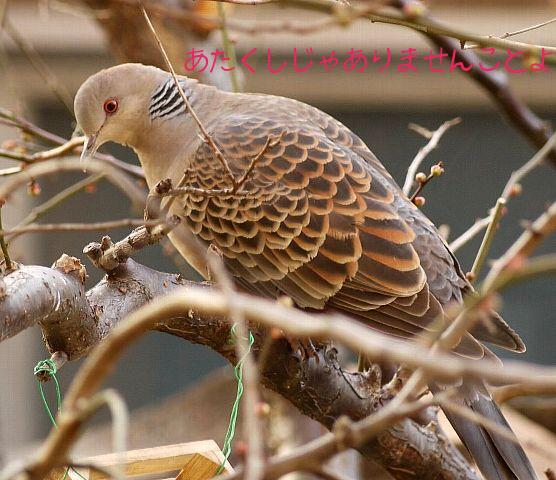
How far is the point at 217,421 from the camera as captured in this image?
137 inches

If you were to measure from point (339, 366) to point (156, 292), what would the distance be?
527 mm

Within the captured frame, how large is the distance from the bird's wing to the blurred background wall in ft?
11.1

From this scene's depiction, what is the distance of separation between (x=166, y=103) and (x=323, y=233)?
661 mm

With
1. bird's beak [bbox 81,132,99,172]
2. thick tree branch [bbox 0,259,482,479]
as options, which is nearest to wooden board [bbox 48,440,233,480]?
thick tree branch [bbox 0,259,482,479]

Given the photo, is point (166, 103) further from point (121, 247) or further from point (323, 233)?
point (121, 247)

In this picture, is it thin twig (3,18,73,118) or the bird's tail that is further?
thin twig (3,18,73,118)

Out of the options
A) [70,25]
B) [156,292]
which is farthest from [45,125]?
[156,292]

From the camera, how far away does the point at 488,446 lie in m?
2.01

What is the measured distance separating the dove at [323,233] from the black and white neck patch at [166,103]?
0.40 ft

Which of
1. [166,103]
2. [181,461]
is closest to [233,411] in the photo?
[181,461]

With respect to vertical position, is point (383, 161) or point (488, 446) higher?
point (488, 446)

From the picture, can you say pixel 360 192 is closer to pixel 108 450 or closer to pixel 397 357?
pixel 397 357

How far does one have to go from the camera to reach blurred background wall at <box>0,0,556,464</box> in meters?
5.77

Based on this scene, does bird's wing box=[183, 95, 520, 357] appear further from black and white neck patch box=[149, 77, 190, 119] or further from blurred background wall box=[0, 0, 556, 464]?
blurred background wall box=[0, 0, 556, 464]
